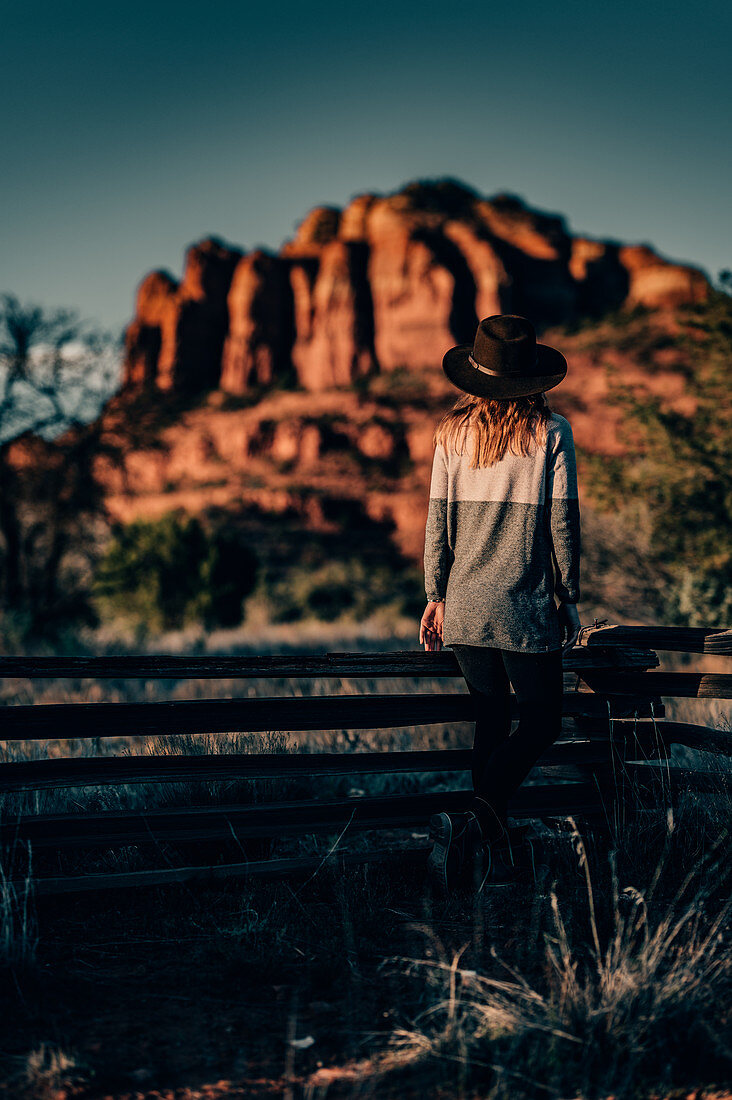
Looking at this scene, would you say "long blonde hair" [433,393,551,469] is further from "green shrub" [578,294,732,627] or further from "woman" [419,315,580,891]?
"green shrub" [578,294,732,627]

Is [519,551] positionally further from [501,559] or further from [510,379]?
[510,379]

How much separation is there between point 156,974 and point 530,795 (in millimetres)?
1827

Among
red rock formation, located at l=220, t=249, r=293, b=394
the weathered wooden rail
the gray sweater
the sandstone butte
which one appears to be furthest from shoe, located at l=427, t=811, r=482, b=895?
red rock formation, located at l=220, t=249, r=293, b=394

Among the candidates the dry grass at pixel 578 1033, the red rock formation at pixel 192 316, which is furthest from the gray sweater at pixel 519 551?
the red rock formation at pixel 192 316

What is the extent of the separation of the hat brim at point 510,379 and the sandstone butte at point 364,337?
58880mm

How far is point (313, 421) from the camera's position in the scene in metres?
76.9

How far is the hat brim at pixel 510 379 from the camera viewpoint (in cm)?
327

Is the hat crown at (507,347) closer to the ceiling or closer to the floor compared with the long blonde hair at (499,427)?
closer to the ceiling

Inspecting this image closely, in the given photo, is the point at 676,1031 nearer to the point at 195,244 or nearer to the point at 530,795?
the point at 530,795

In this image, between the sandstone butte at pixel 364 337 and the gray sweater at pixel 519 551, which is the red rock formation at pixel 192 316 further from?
the gray sweater at pixel 519 551

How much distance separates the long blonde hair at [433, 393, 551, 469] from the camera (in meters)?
3.22

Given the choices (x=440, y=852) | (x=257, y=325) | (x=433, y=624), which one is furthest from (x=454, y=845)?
(x=257, y=325)

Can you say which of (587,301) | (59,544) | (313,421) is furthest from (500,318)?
(587,301)

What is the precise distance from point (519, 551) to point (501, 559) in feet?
0.25
